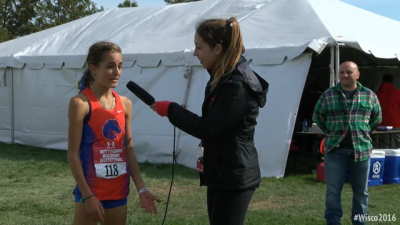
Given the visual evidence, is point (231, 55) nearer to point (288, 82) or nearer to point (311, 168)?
point (288, 82)

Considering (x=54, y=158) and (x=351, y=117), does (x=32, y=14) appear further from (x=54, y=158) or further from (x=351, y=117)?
(x=351, y=117)

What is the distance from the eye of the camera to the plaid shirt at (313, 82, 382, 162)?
213 inches

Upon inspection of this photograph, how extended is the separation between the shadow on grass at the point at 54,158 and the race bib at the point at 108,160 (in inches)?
224

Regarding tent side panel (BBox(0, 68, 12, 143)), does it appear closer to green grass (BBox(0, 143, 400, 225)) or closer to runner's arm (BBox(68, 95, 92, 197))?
green grass (BBox(0, 143, 400, 225))

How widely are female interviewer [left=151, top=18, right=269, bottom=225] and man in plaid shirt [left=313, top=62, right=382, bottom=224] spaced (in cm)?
267

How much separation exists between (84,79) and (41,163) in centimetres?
728

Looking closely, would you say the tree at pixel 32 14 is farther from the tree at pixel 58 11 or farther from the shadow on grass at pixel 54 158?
the shadow on grass at pixel 54 158

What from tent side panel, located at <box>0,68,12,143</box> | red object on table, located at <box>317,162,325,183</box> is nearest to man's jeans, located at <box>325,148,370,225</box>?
red object on table, located at <box>317,162,325,183</box>

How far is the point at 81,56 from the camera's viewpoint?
11.5 m

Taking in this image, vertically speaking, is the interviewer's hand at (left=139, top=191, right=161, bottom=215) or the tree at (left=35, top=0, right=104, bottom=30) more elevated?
the tree at (left=35, top=0, right=104, bottom=30)

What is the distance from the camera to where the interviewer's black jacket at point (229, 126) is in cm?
281

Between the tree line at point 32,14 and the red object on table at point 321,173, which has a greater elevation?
the tree line at point 32,14

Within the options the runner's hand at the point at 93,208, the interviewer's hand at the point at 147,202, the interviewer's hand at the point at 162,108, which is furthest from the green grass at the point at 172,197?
the interviewer's hand at the point at 162,108

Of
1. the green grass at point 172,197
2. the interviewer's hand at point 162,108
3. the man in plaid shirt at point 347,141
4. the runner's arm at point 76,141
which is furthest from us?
the green grass at point 172,197
